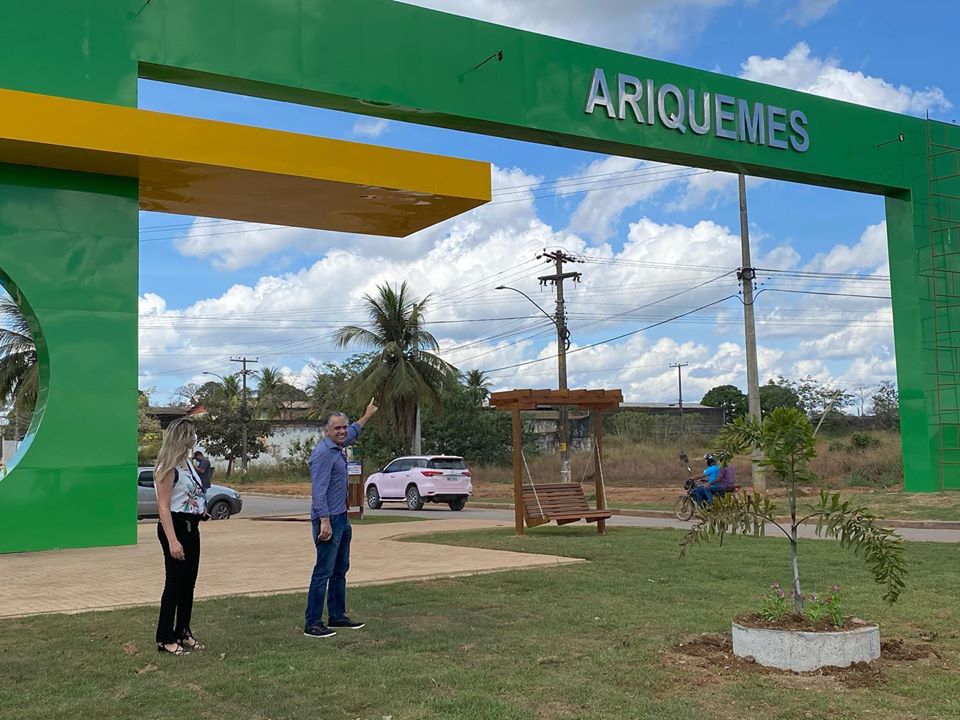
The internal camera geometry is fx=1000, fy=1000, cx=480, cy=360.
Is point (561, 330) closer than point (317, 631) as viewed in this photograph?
No

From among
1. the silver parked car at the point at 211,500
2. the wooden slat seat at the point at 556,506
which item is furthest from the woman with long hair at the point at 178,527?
the silver parked car at the point at 211,500

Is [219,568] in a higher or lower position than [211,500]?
lower

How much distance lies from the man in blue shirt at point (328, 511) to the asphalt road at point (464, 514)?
1089cm

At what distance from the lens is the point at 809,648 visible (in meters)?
6.20

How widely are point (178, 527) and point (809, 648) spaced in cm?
427

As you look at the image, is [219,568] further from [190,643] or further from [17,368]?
[17,368]

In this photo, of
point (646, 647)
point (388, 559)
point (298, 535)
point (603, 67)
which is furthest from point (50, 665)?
point (603, 67)

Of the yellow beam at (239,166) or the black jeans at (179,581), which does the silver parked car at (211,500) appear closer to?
the yellow beam at (239,166)

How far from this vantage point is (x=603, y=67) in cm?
1928

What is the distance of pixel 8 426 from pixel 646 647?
37.1 meters

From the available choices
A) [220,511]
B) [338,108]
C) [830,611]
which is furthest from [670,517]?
[830,611]

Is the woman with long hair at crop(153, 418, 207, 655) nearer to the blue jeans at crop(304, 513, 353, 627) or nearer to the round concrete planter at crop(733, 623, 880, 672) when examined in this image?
the blue jeans at crop(304, 513, 353, 627)

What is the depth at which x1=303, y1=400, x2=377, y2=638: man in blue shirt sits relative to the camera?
7508 mm

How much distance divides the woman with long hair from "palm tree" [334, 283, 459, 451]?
3260 cm
